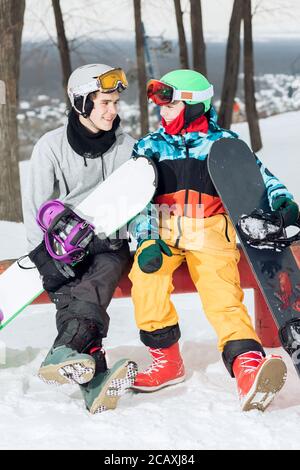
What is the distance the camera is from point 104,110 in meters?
3.22

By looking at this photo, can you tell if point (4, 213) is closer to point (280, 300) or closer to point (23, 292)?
point (23, 292)

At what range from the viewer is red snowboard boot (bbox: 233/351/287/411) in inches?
105

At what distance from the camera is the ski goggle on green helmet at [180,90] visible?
10.5 ft

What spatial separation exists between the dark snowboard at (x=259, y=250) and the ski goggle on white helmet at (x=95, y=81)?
0.55m

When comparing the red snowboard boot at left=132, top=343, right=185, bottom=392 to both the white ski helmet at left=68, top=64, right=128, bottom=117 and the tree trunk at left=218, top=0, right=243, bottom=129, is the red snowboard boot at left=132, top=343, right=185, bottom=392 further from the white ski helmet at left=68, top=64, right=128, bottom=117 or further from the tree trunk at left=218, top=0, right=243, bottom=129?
the tree trunk at left=218, top=0, right=243, bottom=129

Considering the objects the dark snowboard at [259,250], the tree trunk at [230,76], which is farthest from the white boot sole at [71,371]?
the tree trunk at [230,76]

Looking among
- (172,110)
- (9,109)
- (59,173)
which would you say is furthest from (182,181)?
(9,109)

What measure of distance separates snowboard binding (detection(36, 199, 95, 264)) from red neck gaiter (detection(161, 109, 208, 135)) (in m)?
0.60

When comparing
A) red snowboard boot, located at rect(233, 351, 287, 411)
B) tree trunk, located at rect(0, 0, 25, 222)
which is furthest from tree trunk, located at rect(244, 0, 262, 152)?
red snowboard boot, located at rect(233, 351, 287, 411)

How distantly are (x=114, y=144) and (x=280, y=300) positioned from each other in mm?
1115

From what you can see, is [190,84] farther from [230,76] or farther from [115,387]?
[230,76]

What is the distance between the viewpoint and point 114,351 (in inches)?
147

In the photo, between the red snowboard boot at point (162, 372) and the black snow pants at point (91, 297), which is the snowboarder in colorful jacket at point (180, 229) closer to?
the red snowboard boot at point (162, 372)

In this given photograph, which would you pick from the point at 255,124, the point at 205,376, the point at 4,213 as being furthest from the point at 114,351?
the point at 255,124
